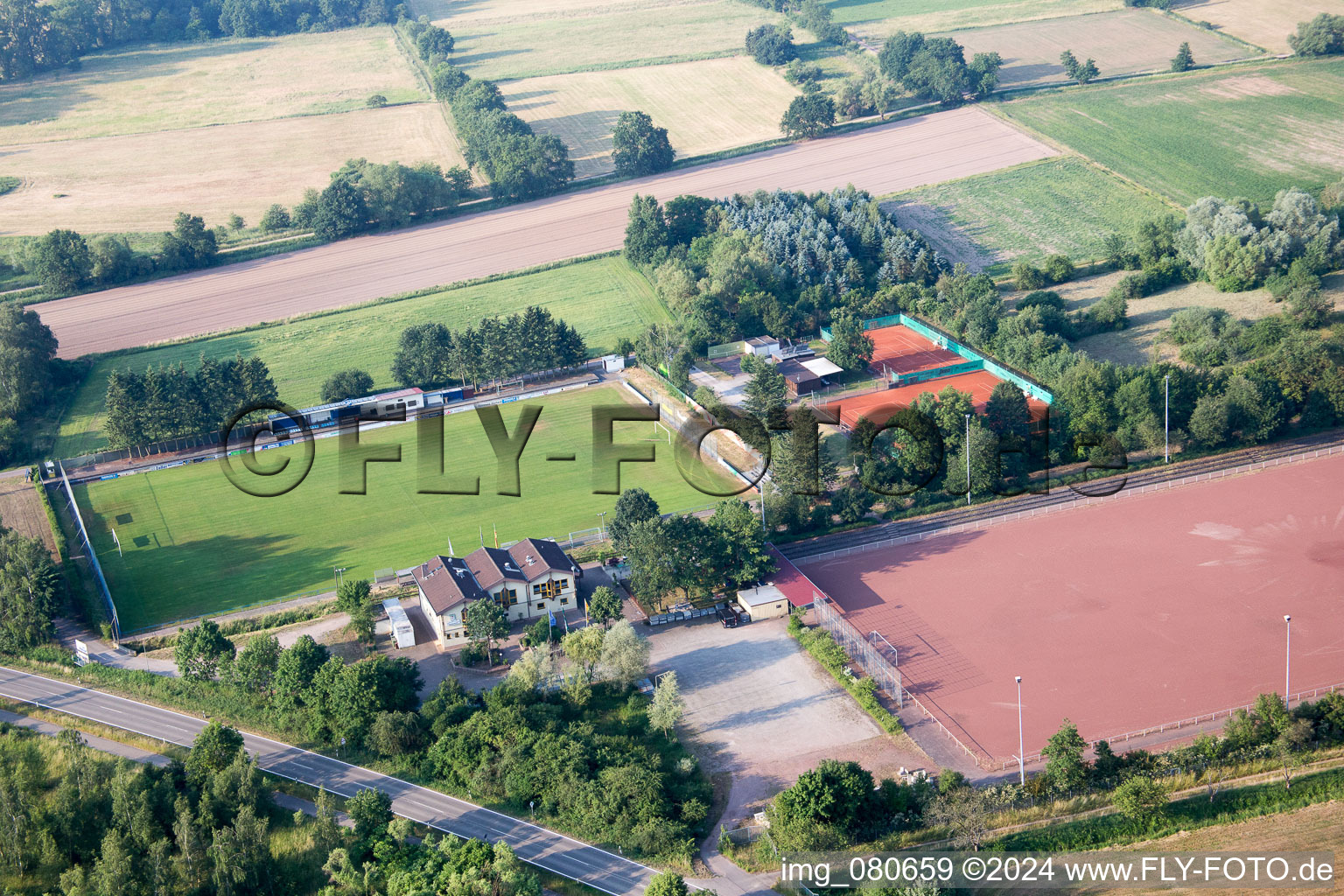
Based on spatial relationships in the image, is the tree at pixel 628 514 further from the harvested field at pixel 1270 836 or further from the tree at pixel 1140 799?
the harvested field at pixel 1270 836

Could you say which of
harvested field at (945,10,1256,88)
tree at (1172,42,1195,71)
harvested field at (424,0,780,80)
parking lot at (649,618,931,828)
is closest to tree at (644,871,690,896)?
parking lot at (649,618,931,828)

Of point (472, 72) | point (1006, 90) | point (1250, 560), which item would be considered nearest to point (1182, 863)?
point (1250, 560)

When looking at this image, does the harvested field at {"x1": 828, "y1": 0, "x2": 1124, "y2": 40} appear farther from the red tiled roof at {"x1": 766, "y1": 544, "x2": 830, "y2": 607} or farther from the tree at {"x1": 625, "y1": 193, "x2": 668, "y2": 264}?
the red tiled roof at {"x1": 766, "y1": 544, "x2": 830, "y2": 607}

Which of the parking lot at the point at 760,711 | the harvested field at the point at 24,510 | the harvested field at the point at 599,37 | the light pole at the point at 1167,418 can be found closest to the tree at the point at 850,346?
the light pole at the point at 1167,418

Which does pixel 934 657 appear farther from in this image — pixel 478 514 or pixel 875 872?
pixel 478 514

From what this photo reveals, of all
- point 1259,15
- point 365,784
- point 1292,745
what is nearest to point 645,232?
point 365,784
